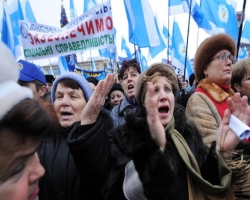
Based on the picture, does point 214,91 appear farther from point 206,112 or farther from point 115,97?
point 115,97

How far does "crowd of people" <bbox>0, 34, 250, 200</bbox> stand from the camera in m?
0.86

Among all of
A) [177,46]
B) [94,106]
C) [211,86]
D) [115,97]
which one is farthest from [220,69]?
[177,46]

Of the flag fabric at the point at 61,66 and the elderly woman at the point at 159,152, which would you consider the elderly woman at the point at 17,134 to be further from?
the flag fabric at the point at 61,66

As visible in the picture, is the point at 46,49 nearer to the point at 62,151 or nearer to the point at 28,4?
the point at 62,151

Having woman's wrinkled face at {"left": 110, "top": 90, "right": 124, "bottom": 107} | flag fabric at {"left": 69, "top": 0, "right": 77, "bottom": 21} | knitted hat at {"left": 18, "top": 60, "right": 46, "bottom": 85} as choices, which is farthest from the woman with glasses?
flag fabric at {"left": 69, "top": 0, "right": 77, "bottom": 21}

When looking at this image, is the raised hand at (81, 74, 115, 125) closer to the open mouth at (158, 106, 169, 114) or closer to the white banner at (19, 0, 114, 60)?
the open mouth at (158, 106, 169, 114)

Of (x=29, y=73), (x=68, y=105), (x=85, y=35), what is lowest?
(x=68, y=105)

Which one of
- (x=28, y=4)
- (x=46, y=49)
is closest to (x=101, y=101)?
(x=46, y=49)

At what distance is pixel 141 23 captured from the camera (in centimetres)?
715

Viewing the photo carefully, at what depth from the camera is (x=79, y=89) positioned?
1.93 m

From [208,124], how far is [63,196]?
1157 millimetres

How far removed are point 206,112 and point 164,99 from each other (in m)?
0.40

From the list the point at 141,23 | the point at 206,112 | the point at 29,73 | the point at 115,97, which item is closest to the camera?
the point at 206,112

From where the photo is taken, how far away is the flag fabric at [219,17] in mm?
6961
